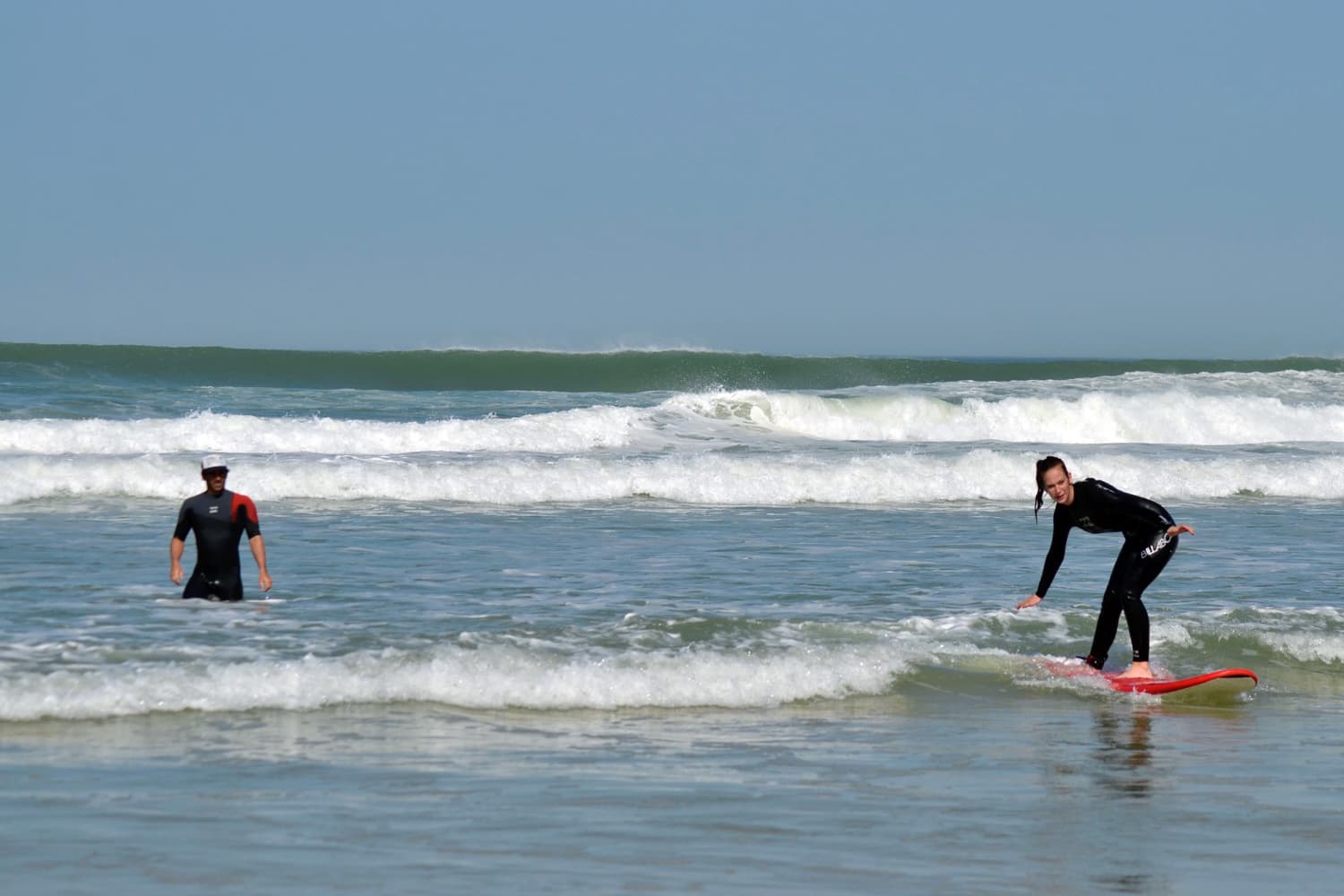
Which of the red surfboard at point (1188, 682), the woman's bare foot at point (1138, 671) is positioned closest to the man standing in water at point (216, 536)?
the red surfboard at point (1188, 682)

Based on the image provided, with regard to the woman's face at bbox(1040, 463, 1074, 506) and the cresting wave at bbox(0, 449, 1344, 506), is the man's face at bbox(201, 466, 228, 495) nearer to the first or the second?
the woman's face at bbox(1040, 463, 1074, 506)

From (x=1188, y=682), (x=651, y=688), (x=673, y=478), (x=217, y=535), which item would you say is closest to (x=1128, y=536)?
(x=1188, y=682)

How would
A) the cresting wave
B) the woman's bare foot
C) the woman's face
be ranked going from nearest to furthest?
the woman's face, the woman's bare foot, the cresting wave

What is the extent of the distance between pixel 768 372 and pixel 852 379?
2630 mm

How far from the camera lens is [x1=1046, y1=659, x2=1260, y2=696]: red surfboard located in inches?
349

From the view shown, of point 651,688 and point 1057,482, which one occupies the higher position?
point 1057,482

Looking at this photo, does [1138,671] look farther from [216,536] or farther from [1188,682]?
[216,536]

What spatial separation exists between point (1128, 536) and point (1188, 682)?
0.96 metres

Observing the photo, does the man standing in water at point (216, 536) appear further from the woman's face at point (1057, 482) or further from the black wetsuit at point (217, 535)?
the woman's face at point (1057, 482)

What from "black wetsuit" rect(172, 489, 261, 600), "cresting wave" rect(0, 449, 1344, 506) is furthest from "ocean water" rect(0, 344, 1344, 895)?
"black wetsuit" rect(172, 489, 261, 600)

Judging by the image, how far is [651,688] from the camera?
8.54 meters

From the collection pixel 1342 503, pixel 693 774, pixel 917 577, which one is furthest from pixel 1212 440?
pixel 693 774

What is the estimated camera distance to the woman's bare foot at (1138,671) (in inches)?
354

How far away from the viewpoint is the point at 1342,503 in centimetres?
1977
